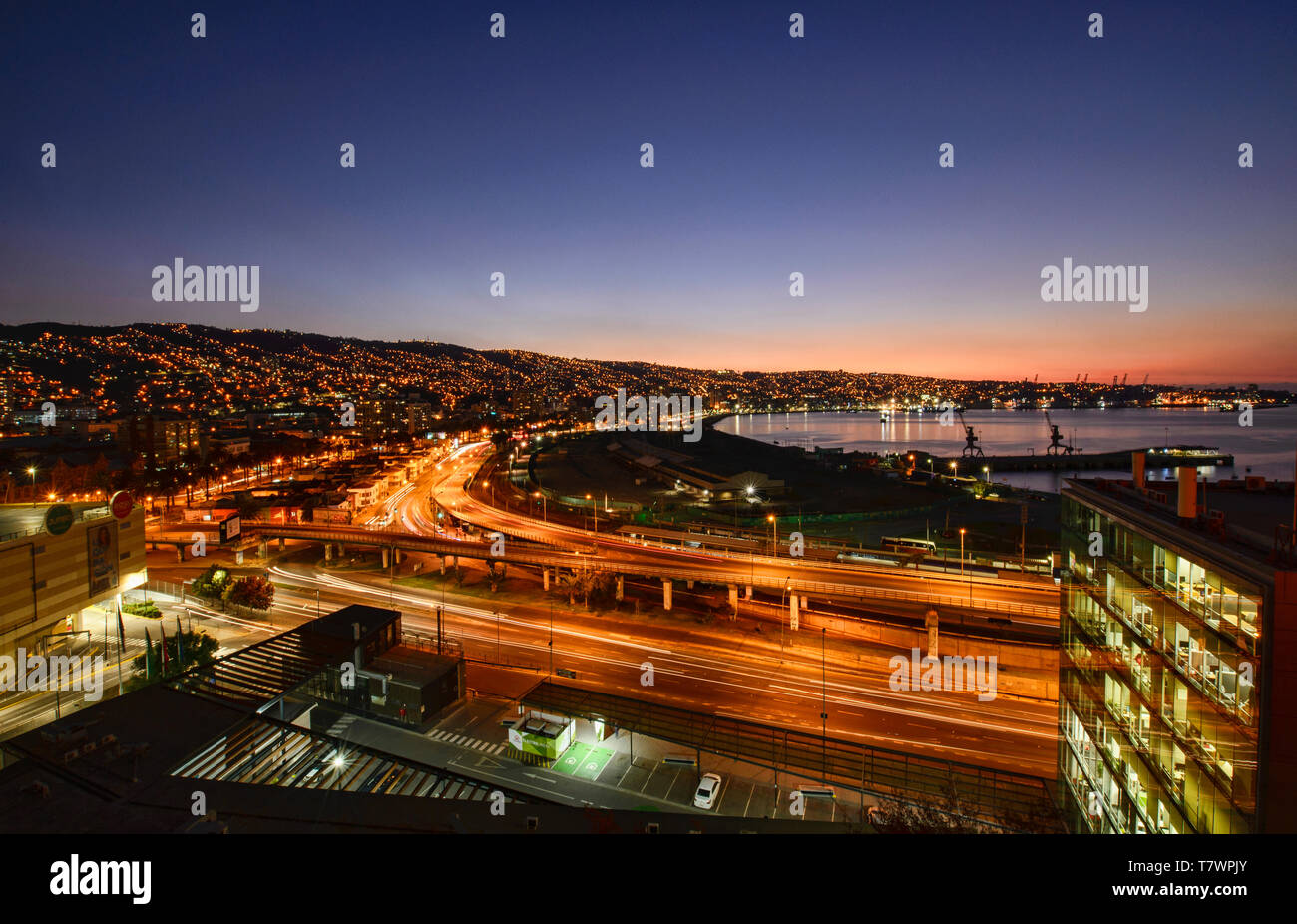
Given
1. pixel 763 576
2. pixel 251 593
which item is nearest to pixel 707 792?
pixel 763 576

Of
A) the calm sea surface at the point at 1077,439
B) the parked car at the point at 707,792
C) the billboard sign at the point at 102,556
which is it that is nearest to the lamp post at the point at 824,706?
the parked car at the point at 707,792

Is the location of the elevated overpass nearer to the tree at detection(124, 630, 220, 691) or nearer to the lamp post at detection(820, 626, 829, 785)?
the lamp post at detection(820, 626, 829, 785)

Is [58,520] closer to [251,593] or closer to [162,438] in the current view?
[251,593]

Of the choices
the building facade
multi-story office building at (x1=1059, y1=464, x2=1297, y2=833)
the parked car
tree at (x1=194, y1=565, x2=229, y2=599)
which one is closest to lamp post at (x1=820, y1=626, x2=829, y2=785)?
the parked car

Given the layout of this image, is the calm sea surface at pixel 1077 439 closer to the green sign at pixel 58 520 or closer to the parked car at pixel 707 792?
the parked car at pixel 707 792

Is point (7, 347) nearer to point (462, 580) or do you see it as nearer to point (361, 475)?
point (361, 475)

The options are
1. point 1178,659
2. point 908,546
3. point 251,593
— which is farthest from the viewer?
point 908,546
